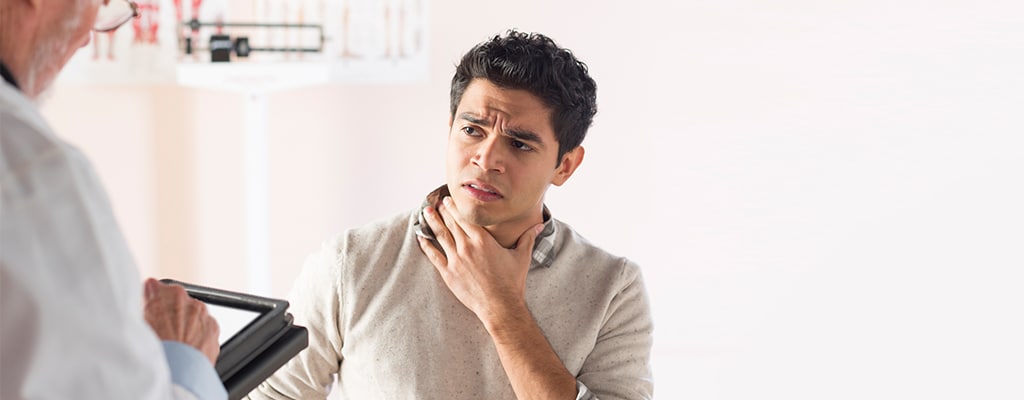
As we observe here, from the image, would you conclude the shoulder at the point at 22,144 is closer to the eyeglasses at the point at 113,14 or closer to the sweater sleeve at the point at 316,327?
the eyeglasses at the point at 113,14

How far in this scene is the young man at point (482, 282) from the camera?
1.59m

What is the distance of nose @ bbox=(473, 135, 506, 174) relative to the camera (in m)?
1.60

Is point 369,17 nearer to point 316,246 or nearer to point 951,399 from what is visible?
point 316,246

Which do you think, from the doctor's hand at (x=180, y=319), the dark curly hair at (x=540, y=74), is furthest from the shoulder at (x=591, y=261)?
the doctor's hand at (x=180, y=319)

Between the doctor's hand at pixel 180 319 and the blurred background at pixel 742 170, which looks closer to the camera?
the doctor's hand at pixel 180 319

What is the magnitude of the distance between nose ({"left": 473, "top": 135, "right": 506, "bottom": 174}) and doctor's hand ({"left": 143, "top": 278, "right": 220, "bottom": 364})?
0.58m

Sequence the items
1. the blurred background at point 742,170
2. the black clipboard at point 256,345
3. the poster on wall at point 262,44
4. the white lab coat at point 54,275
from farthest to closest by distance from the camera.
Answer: the blurred background at point 742,170, the poster on wall at point 262,44, the black clipboard at point 256,345, the white lab coat at point 54,275

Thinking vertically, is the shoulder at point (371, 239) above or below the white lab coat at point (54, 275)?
below

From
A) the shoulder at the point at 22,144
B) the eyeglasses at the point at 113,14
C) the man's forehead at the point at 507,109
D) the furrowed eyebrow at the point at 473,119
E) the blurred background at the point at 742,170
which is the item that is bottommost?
the blurred background at the point at 742,170

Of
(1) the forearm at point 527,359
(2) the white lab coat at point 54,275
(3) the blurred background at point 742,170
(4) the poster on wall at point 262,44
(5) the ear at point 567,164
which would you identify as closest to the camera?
(2) the white lab coat at point 54,275

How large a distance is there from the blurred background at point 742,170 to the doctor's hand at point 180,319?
2.55 m

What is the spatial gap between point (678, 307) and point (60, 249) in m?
3.35

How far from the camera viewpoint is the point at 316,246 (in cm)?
393

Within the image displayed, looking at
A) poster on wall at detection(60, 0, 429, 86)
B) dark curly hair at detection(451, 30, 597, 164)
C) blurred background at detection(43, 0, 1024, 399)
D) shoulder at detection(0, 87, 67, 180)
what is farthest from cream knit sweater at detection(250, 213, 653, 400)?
blurred background at detection(43, 0, 1024, 399)
